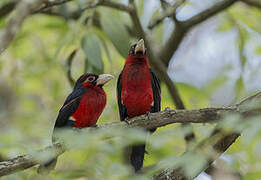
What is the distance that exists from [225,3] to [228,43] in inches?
95.3

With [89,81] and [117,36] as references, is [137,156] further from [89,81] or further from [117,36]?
[117,36]

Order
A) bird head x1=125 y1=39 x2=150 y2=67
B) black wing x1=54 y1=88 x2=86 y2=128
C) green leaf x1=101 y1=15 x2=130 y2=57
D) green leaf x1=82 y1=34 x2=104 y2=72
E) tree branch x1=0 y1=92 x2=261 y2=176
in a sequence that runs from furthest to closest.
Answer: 1. bird head x1=125 y1=39 x2=150 y2=67
2. black wing x1=54 y1=88 x2=86 y2=128
3. green leaf x1=101 y1=15 x2=130 y2=57
4. green leaf x1=82 y1=34 x2=104 y2=72
5. tree branch x1=0 y1=92 x2=261 y2=176

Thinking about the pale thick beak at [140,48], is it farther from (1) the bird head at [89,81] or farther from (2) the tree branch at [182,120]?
(2) the tree branch at [182,120]

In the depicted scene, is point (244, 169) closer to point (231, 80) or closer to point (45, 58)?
point (231, 80)

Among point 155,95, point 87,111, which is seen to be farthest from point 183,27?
point 87,111

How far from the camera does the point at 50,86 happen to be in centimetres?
677

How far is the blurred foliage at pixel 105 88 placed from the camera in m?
2.03

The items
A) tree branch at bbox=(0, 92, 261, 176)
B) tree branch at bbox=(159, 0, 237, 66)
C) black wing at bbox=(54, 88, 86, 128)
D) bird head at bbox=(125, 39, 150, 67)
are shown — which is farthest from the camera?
tree branch at bbox=(159, 0, 237, 66)

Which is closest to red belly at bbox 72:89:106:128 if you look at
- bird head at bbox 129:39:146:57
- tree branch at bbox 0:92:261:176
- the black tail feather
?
the black tail feather

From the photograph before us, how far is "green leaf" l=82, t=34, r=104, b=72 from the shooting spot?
152 inches

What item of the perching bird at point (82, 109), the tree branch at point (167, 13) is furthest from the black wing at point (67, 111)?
the tree branch at point (167, 13)

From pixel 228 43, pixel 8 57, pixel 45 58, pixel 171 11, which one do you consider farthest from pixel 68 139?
pixel 228 43

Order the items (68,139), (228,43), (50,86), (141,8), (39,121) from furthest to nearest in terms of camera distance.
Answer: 1. (228,43)
2. (50,86)
3. (39,121)
4. (141,8)
5. (68,139)

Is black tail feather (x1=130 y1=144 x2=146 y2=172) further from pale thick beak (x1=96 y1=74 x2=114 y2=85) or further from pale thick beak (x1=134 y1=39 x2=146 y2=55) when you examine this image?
pale thick beak (x1=134 y1=39 x2=146 y2=55)
